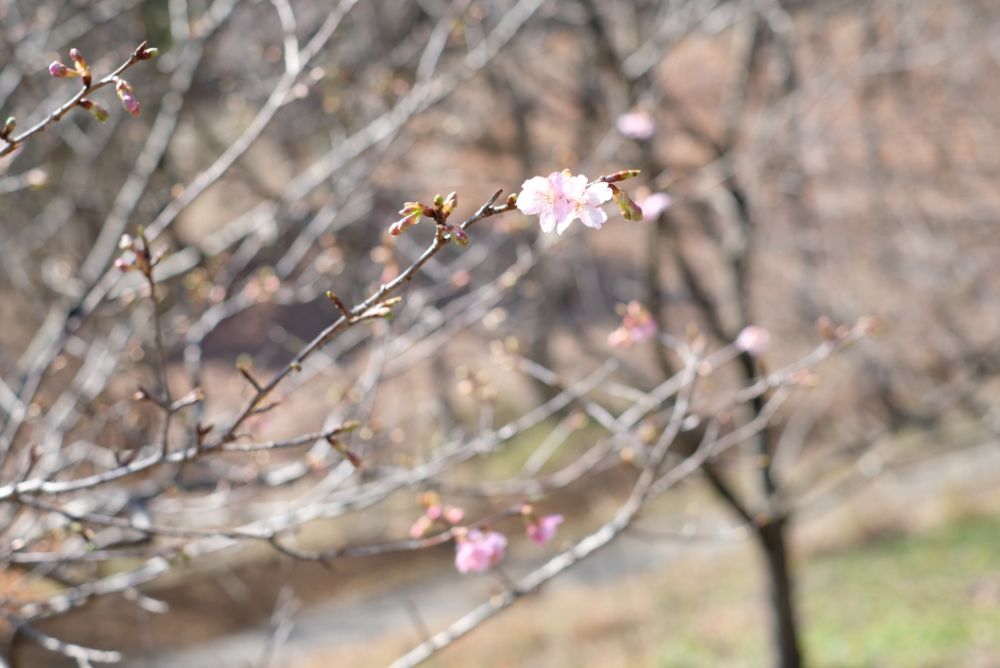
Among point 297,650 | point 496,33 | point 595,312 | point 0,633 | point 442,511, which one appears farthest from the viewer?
point 595,312

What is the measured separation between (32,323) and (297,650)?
4.54 m

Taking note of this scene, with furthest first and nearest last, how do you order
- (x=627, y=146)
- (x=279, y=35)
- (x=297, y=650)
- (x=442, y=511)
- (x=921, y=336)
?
(x=921, y=336)
(x=297, y=650)
(x=279, y=35)
(x=627, y=146)
(x=442, y=511)

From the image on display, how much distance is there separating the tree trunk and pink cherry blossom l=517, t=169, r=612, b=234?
396cm

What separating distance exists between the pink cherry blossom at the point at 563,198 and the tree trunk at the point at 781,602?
13.0ft

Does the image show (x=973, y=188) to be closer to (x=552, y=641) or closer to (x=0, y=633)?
(x=552, y=641)

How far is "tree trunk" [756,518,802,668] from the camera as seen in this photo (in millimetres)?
4988

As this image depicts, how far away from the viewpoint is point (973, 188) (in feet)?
50.3

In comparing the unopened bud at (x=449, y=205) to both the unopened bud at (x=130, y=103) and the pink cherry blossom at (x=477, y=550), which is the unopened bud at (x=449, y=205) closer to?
the unopened bud at (x=130, y=103)

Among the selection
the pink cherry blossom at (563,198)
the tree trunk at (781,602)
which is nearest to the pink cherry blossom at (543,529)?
the pink cherry blossom at (563,198)

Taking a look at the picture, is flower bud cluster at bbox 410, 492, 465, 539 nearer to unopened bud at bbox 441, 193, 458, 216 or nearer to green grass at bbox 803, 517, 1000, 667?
unopened bud at bbox 441, 193, 458, 216

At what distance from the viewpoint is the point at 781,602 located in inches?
202

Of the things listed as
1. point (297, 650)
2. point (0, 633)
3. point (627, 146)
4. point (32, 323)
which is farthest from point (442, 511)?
point (32, 323)

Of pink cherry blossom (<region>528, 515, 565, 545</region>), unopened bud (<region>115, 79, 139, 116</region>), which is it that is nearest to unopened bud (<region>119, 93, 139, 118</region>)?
unopened bud (<region>115, 79, 139, 116</region>)

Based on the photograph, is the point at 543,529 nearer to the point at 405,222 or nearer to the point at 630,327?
the point at 630,327
